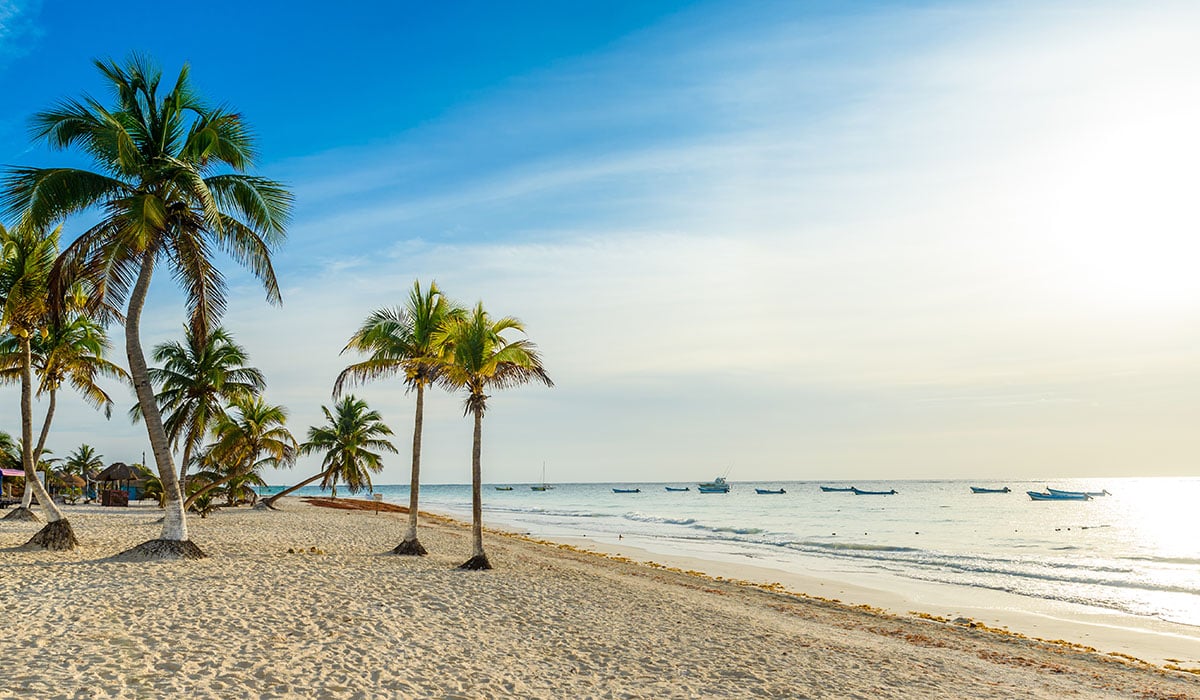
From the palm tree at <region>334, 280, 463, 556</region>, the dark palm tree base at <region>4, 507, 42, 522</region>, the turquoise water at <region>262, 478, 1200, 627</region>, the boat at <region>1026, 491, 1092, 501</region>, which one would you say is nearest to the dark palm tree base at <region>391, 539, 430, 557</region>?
the palm tree at <region>334, 280, 463, 556</region>

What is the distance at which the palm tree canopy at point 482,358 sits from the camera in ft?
53.6

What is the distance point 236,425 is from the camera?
33.8m

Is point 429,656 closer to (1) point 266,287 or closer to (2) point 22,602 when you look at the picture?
(2) point 22,602

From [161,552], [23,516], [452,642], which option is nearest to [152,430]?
[161,552]

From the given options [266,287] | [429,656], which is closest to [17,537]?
[266,287]

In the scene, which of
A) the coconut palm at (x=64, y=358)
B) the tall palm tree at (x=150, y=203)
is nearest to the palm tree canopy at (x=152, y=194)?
the tall palm tree at (x=150, y=203)

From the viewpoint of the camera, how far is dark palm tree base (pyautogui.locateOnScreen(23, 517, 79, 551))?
13977 mm

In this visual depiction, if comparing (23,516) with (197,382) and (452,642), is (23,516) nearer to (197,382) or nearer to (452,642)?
(197,382)

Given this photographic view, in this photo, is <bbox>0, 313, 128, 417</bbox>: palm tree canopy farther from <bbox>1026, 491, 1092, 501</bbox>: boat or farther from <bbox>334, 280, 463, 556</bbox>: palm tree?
<bbox>1026, 491, 1092, 501</bbox>: boat

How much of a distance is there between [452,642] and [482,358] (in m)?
8.29

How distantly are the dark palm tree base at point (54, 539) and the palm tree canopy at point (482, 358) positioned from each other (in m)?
7.99

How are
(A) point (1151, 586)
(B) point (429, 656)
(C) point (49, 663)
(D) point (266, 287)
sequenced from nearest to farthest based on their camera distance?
(C) point (49, 663) → (B) point (429, 656) → (D) point (266, 287) → (A) point (1151, 586)

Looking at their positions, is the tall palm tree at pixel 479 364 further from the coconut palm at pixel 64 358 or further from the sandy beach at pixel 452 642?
the coconut palm at pixel 64 358

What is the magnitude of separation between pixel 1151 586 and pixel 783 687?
66.6ft
